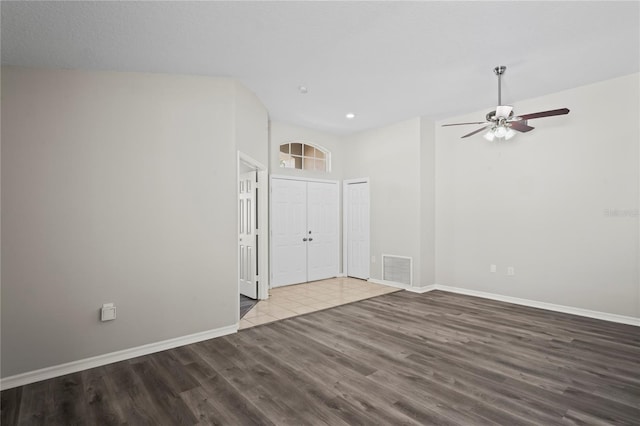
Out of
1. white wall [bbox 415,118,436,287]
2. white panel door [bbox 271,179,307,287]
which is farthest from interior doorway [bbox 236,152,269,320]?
white wall [bbox 415,118,436,287]

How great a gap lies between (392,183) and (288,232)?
2159 millimetres

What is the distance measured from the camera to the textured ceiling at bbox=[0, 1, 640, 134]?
247cm

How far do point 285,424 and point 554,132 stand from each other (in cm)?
486

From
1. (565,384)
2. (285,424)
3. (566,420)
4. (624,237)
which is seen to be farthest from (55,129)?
(624,237)

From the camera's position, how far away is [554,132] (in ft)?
14.6

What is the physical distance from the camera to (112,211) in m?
3.11

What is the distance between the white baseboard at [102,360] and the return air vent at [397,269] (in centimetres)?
334

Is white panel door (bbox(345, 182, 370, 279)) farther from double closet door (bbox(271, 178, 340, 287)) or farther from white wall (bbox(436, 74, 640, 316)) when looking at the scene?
white wall (bbox(436, 74, 640, 316))

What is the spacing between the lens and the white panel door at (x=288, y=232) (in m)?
5.99

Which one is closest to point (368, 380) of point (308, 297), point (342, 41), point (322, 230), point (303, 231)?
point (308, 297)

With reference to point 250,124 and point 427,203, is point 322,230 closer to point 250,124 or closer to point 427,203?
point 427,203

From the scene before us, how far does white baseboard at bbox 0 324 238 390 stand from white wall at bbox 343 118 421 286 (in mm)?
3449

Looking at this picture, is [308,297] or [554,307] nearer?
[554,307]

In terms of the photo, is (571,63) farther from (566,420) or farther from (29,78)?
(29,78)
